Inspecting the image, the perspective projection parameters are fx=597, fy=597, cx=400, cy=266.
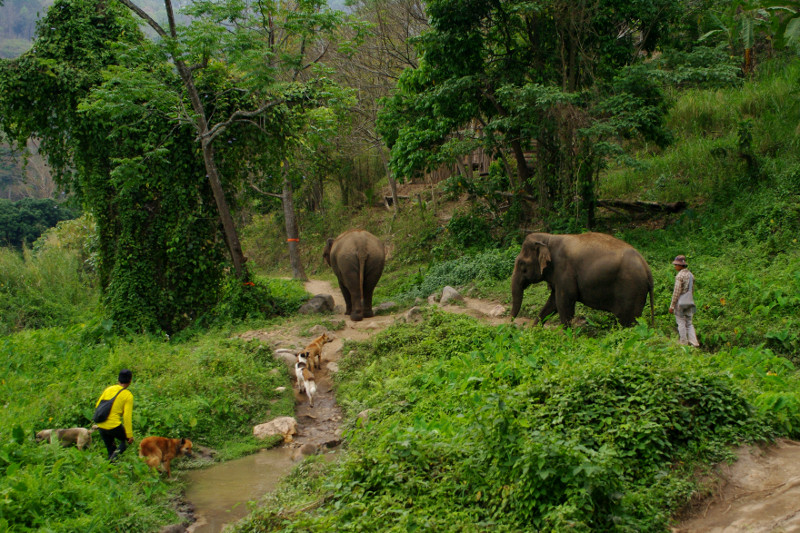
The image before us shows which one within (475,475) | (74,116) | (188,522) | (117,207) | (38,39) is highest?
(38,39)

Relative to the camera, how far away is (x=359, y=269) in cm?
1329

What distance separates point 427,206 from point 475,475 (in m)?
20.7

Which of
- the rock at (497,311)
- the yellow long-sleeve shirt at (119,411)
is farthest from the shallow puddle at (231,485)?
the rock at (497,311)

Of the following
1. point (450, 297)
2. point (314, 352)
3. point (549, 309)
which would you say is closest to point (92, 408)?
point (314, 352)

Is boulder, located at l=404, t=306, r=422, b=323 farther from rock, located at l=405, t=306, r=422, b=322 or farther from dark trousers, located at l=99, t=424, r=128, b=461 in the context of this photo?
dark trousers, located at l=99, t=424, r=128, b=461

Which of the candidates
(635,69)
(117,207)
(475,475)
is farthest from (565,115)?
(475,475)

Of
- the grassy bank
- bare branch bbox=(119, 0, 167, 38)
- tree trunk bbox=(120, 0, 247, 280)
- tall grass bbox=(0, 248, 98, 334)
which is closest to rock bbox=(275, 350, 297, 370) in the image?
the grassy bank

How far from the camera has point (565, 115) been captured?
14219 millimetres

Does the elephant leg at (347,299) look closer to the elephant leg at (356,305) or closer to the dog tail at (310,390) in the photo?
→ the elephant leg at (356,305)

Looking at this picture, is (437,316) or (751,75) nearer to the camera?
(437,316)

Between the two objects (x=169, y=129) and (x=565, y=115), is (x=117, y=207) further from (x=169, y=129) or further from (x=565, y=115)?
(x=565, y=115)

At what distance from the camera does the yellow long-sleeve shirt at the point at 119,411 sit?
6141 millimetres

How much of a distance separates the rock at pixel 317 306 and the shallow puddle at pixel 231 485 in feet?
22.3

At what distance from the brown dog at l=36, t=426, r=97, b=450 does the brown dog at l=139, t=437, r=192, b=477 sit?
595 mm
